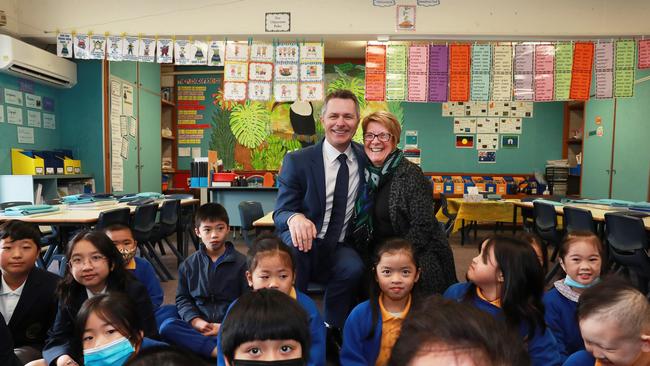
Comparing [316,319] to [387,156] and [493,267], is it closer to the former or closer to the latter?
[493,267]

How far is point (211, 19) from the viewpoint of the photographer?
13.3ft

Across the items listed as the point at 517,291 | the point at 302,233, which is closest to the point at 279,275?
the point at 302,233

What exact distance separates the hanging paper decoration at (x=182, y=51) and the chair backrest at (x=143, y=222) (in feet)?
4.67

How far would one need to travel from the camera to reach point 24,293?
1.80m

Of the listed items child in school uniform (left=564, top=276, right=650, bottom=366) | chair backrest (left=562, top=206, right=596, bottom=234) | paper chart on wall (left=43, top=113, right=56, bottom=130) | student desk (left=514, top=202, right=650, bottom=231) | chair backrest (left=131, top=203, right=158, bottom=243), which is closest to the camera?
child in school uniform (left=564, top=276, right=650, bottom=366)

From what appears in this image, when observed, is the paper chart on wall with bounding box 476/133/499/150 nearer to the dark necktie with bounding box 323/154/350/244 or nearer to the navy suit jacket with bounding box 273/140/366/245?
the navy suit jacket with bounding box 273/140/366/245

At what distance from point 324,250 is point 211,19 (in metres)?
2.98

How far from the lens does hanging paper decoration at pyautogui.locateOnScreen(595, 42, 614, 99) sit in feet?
12.9

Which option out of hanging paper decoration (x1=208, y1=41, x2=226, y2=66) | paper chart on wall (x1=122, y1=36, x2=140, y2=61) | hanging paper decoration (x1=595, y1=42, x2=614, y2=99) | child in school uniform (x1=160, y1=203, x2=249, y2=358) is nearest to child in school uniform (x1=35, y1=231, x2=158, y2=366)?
child in school uniform (x1=160, y1=203, x2=249, y2=358)

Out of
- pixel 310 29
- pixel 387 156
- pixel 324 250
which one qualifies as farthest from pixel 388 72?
pixel 324 250

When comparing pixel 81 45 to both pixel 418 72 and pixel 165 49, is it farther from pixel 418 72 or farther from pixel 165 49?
pixel 418 72

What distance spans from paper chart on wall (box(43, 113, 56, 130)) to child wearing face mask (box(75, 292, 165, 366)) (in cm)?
469

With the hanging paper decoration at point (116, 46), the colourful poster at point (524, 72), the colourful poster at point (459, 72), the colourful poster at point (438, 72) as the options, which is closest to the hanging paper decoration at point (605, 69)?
the colourful poster at point (524, 72)

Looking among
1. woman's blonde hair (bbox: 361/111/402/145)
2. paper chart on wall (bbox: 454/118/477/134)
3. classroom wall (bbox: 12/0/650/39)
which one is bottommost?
woman's blonde hair (bbox: 361/111/402/145)
